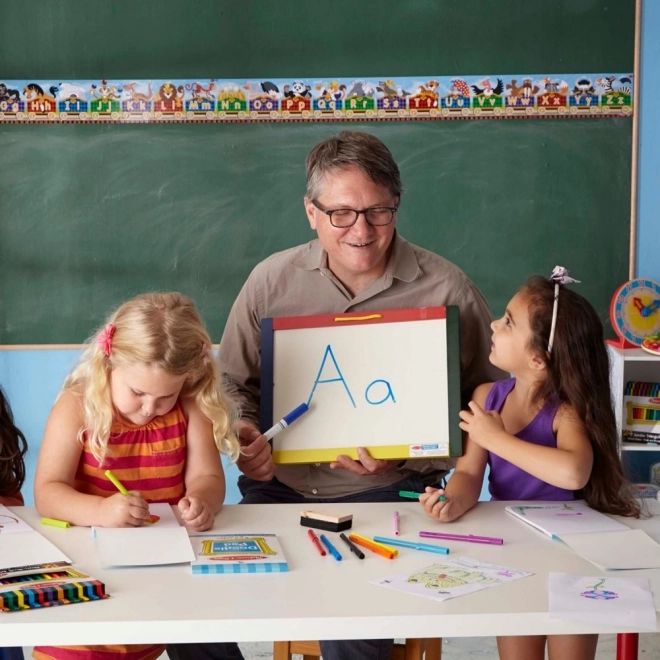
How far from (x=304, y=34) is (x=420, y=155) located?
674mm

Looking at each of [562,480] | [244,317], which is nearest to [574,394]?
[562,480]

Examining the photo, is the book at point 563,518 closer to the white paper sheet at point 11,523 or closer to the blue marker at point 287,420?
the blue marker at point 287,420

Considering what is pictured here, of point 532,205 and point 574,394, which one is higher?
point 532,205

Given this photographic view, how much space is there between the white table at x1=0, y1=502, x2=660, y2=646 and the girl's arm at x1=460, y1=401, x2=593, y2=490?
24cm

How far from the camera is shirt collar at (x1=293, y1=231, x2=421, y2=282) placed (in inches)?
89.7

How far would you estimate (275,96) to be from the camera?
372cm

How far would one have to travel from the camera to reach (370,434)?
2014 millimetres

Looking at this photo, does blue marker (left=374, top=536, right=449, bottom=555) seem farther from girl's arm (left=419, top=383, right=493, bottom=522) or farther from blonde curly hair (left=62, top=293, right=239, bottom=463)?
blonde curly hair (left=62, top=293, right=239, bottom=463)

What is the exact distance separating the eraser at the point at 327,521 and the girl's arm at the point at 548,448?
345mm

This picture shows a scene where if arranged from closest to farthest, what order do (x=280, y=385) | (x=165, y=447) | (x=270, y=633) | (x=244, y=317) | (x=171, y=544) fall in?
1. (x=270, y=633)
2. (x=171, y=544)
3. (x=165, y=447)
4. (x=280, y=385)
5. (x=244, y=317)

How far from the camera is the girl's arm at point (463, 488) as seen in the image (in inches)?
69.2

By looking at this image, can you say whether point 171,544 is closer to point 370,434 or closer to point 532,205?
point 370,434

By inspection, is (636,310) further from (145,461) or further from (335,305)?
(145,461)

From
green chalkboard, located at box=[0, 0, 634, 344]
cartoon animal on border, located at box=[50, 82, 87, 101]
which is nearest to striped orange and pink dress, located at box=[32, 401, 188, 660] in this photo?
green chalkboard, located at box=[0, 0, 634, 344]
